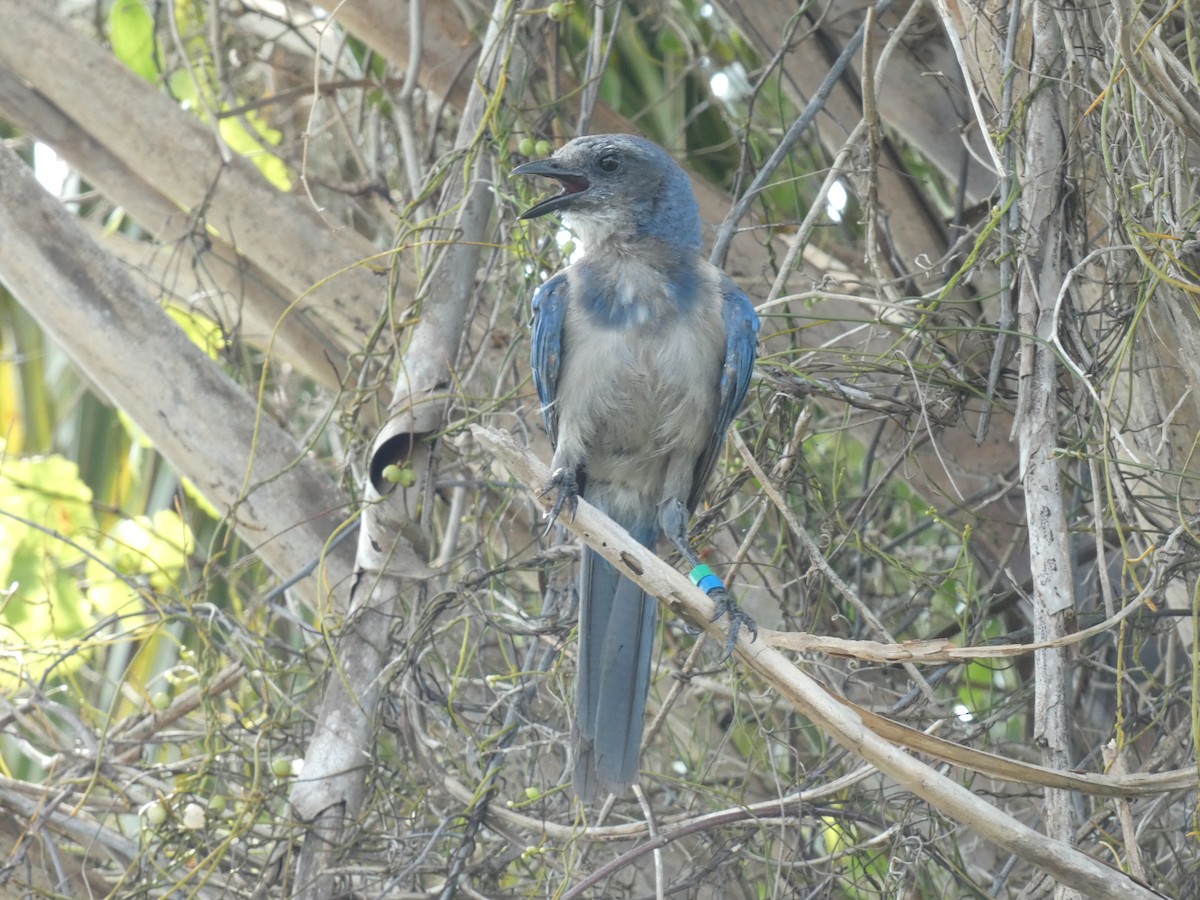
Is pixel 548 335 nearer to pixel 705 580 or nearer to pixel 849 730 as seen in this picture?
pixel 705 580

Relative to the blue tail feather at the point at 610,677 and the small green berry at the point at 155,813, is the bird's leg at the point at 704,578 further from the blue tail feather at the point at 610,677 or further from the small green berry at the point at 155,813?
the small green berry at the point at 155,813

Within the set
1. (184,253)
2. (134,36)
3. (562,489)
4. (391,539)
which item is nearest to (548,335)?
(562,489)

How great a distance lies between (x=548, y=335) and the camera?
3307 mm

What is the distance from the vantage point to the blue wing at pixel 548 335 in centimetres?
331

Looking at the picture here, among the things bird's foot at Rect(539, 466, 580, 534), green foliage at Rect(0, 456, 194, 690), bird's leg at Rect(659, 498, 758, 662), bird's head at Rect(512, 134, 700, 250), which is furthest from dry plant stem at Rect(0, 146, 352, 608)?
bird's head at Rect(512, 134, 700, 250)

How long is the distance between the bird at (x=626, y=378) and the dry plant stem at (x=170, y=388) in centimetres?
83

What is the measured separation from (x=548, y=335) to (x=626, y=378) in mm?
235

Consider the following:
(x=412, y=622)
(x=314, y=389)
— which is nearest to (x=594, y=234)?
(x=412, y=622)

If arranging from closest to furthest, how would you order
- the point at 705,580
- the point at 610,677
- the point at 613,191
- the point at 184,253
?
the point at 705,580, the point at 610,677, the point at 613,191, the point at 184,253

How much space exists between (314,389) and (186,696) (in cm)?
255

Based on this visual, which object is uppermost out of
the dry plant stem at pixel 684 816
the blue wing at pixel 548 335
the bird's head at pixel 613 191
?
the bird's head at pixel 613 191

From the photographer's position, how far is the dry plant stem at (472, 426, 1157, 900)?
2.12 meters

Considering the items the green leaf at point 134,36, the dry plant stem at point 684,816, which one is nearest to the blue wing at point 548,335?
the dry plant stem at point 684,816

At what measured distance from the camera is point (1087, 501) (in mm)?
3371
